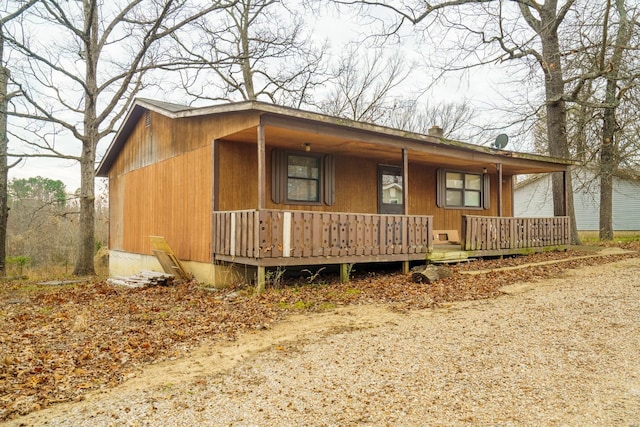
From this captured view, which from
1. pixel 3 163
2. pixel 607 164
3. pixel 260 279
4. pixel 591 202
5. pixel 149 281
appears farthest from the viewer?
pixel 591 202

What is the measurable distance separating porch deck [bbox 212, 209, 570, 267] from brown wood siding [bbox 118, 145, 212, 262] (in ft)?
2.71

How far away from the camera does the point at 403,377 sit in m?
4.04

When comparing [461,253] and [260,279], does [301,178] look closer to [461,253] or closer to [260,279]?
[260,279]

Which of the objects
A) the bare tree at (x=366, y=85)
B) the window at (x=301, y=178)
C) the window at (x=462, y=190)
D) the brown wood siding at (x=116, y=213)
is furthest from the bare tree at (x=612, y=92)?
the brown wood siding at (x=116, y=213)

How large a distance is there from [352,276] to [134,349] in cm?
587

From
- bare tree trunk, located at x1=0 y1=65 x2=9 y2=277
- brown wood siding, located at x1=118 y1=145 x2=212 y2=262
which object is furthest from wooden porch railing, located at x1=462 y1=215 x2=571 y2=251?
bare tree trunk, located at x1=0 y1=65 x2=9 y2=277

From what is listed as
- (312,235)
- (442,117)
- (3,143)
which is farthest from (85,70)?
(442,117)

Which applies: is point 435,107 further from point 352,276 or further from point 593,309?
point 593,309

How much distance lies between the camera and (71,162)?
16.9m

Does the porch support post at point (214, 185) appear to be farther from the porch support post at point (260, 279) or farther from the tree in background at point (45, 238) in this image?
the tree in background at point (45, 238)

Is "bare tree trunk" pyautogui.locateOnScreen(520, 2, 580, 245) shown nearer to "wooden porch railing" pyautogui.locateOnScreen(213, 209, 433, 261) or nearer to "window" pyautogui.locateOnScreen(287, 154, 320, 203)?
"wooden porch railing" pyautogui.locateOnScreen(213, 209, 433, 261)

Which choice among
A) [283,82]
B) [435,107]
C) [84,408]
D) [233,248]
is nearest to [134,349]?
[84,408]

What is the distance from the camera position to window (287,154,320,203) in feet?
35.6

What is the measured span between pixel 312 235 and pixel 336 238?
0.63m
